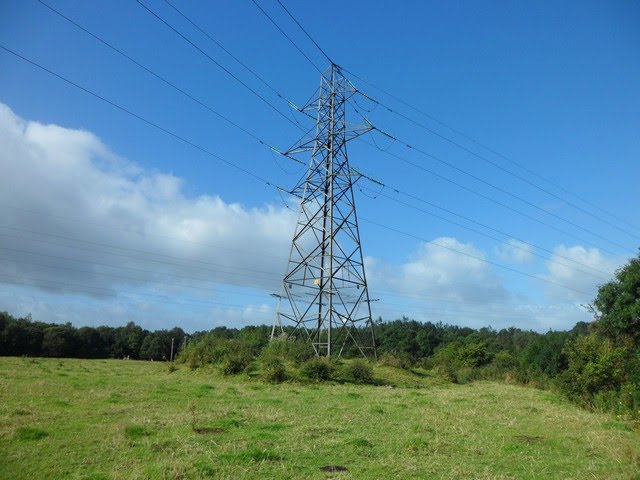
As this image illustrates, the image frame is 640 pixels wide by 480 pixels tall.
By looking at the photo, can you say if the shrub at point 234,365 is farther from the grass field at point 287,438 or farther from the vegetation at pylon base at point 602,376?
the vegetation at pylon base at point 602,376

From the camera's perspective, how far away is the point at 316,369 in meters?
26.2

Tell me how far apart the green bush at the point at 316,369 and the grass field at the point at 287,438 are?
23.3 feet

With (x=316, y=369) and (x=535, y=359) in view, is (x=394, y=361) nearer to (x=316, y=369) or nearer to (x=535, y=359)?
(x=316, y=369)

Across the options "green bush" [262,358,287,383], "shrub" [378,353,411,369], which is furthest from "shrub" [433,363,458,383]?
"green bush" [262,358,287,383]

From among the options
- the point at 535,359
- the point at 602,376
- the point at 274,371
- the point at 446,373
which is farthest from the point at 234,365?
the point at 535,359

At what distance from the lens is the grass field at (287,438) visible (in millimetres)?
8227

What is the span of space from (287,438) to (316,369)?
51.6ft

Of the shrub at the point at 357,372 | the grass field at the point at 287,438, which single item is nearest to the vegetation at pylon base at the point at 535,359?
the shrub at the point at 357,372

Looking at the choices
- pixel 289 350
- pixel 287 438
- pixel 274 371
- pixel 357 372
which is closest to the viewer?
pixel 287 438

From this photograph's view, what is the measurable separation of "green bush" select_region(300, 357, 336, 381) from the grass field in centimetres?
710

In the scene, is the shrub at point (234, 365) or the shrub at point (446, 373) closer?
the shrub at point (234, 365)

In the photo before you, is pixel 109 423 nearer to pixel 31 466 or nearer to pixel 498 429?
pixel 31 466

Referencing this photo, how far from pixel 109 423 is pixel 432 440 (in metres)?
7.88

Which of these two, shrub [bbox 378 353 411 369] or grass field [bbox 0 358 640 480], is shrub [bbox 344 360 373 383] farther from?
grass field [bbox 0 358 640 480]
